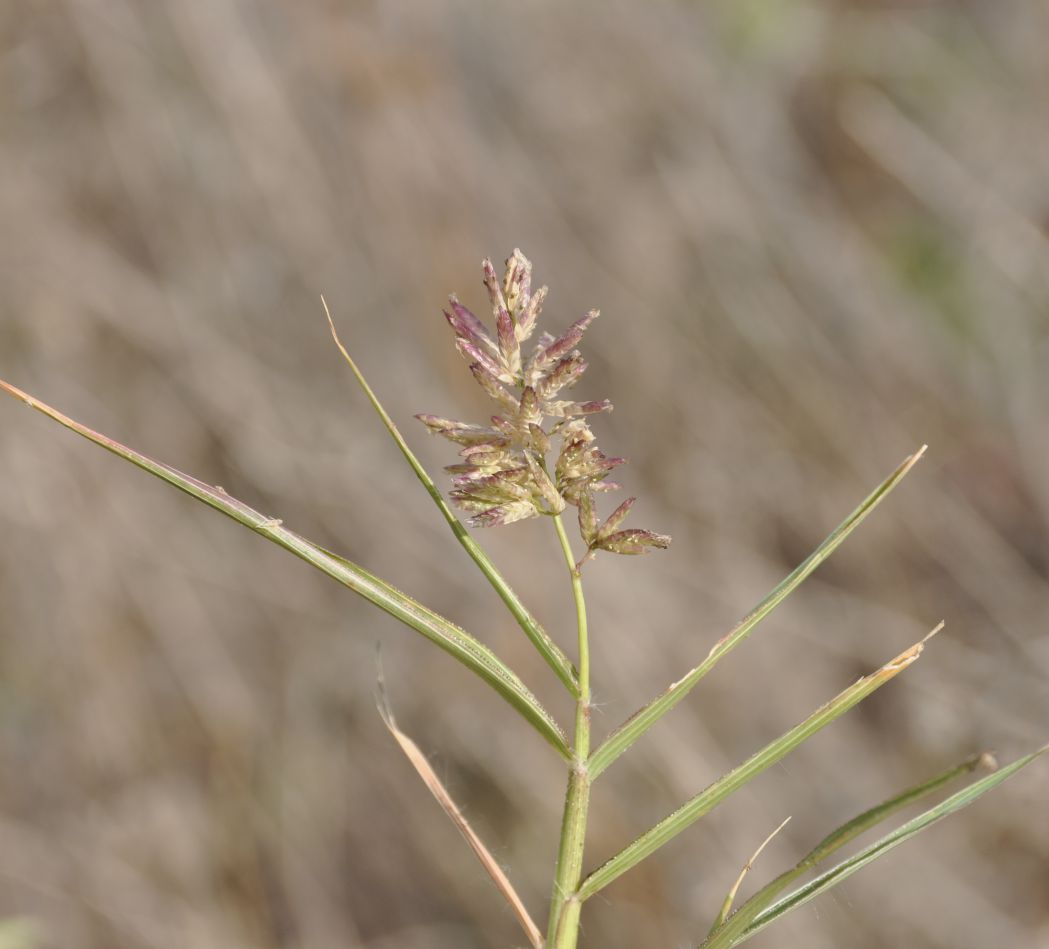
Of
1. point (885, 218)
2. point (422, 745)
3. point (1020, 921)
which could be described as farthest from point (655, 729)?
point (885, 218)

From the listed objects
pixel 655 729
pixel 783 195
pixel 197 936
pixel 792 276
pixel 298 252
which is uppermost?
pixel 298 252

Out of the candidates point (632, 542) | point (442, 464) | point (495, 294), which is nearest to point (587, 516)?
point (632, 542)

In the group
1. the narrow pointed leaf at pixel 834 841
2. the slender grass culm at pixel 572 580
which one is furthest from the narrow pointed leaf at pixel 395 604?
the narrow pointed leaf at pixel 834 841

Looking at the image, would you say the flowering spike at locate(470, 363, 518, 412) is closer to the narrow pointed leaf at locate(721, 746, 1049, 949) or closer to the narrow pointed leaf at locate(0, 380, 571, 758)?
the narrow pointed leaf at locate(0, 380, 571, 758)

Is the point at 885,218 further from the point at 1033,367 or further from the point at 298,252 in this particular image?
the point at 298,252

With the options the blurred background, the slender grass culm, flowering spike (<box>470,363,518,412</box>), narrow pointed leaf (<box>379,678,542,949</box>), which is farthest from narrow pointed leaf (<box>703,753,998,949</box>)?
the blurred background

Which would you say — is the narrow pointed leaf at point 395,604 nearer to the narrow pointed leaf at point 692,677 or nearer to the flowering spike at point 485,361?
the narrow pointed leaf at point 692,677

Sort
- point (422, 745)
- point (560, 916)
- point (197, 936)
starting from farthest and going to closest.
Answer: point (422, 745) → point (197, 936) → point (560, 916)
